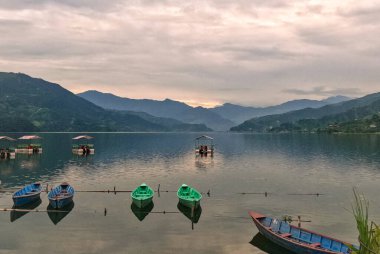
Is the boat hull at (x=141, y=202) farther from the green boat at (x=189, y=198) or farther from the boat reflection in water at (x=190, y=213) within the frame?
the green boat at (x=189, y=198)

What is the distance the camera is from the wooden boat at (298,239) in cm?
3856

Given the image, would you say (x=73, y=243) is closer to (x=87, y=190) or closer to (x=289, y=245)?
(x=289, y=245)

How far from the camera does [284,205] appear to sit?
65375 millimetres

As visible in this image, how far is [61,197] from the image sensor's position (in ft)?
201

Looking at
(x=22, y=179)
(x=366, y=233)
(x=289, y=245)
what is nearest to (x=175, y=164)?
(x=22, y=179)

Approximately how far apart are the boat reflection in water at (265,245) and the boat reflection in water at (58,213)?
30722mm

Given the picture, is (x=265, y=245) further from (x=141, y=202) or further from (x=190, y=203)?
(x=141, y=202)

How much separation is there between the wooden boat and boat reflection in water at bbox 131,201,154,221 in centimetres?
1977

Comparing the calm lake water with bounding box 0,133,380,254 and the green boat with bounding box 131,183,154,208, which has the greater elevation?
the green boat with bounding box 131,183,154,208

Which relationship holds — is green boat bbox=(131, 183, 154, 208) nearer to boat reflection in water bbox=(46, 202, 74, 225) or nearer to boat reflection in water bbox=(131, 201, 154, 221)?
boat reflection in water bbox=(131, 201, 154, 221)

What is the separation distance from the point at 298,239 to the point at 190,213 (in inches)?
843

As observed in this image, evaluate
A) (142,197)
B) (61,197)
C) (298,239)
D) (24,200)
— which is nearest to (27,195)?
(24,200)

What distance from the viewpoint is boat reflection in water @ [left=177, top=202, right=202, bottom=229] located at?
5521cm

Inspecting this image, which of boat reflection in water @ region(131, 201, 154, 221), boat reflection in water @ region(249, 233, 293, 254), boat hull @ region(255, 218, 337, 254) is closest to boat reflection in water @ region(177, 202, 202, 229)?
boat reflection in water @ region(131, 201, 154, 221)
